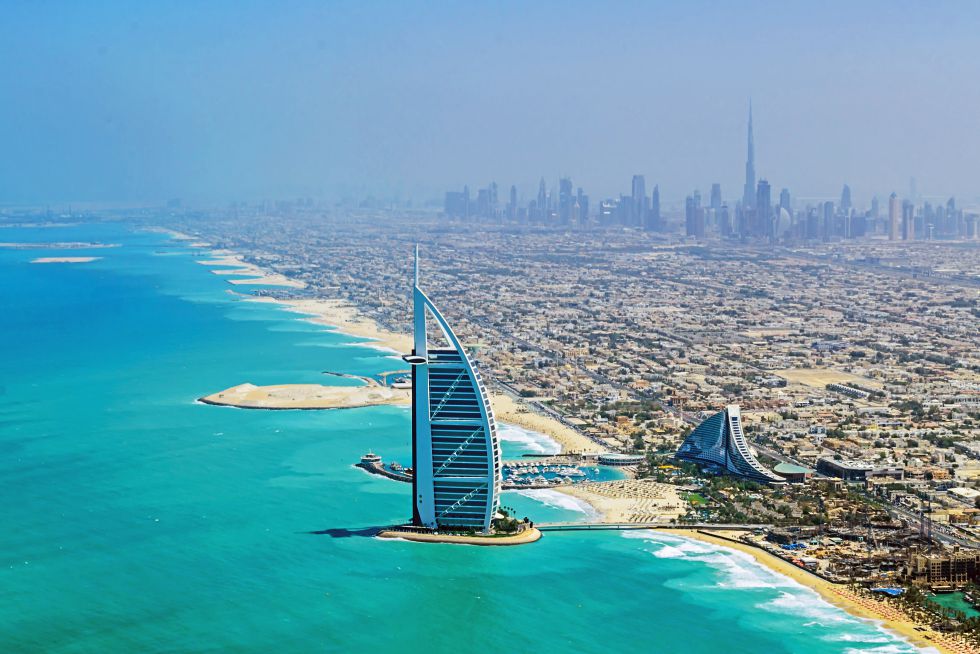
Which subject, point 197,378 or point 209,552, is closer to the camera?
point 209,552

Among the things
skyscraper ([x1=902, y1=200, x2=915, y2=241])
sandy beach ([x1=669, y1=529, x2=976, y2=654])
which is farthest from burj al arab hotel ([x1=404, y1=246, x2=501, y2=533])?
skyscraper ([x1=902, y1=200, x2=915, y2=241])

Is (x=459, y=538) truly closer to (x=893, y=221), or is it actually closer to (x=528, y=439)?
(x=528, y=439)

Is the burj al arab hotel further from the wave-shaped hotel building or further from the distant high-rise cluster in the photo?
the distant high-rise cluster

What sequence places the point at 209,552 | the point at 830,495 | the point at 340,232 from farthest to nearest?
the point at 340,232, the point at 830,495, the point at 209,552

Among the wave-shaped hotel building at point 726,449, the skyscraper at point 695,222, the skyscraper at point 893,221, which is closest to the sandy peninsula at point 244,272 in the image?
the skyscraper at point 695,222

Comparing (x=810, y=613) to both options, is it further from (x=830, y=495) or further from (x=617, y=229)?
(x=617, y=229)

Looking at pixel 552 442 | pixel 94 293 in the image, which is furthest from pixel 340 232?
pixel 552 442

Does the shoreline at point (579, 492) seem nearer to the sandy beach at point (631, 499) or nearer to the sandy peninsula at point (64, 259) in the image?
the sandy beach at point (631, 499)
